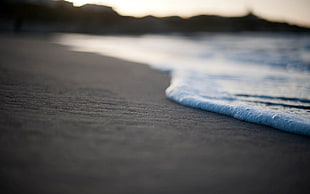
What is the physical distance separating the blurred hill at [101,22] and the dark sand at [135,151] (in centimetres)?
1738

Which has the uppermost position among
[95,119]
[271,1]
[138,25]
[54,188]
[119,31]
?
[138,25]

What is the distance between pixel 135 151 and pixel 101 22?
52.8 metres

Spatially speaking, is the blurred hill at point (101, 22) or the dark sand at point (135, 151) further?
the blurred hill at point (101, 22)

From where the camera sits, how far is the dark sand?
107 cm

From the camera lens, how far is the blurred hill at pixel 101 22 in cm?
3131

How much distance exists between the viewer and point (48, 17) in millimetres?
37688

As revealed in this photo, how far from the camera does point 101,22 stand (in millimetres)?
49281

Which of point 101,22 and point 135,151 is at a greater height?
point 101,22

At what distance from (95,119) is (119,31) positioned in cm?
5339

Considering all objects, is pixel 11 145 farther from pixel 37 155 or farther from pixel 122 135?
pixel 122 135

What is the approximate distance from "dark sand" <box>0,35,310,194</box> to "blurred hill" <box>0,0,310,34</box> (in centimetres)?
1738

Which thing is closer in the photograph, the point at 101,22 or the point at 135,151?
the point at 135,151

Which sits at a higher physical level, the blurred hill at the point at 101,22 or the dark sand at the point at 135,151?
the blurred hill at the point at 101,22

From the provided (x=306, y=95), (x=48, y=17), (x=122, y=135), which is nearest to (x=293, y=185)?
(x=122, y=135)
